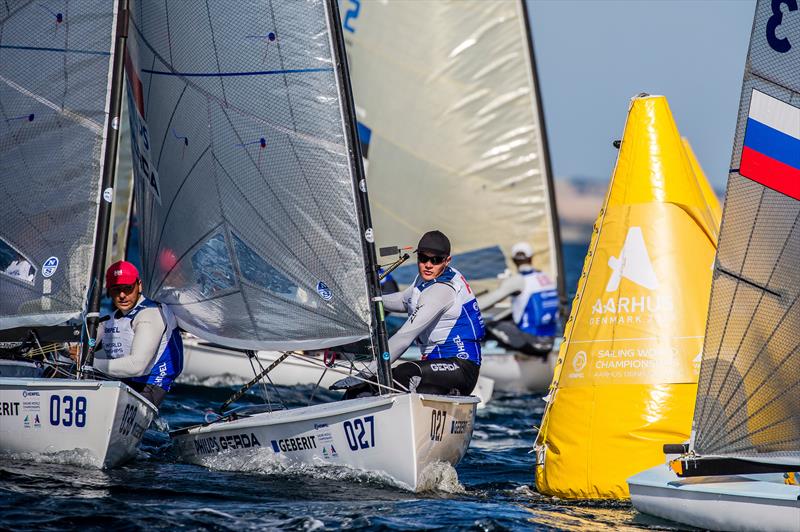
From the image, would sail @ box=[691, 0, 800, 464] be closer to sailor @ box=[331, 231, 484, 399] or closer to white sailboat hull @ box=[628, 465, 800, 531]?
white sailboat hull @ box=[628, 465, 800, 531]

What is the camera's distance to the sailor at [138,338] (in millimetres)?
7441

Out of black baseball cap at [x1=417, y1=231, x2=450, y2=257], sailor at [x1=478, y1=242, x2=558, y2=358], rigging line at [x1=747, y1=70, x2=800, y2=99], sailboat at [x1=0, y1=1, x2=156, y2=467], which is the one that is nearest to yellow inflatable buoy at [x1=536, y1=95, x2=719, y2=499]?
black baseball cap at [x1=417, y1=231, x2=450, y2=257]

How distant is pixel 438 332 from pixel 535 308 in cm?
596

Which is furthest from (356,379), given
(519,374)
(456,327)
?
(519,374)

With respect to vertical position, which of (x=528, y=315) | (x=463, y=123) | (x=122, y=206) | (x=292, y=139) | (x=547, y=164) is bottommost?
(x=528, y=315)

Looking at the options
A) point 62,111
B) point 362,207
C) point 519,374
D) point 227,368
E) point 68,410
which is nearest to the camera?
point 68,410

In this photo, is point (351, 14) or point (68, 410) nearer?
point (68, 410)

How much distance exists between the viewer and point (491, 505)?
6297 mm

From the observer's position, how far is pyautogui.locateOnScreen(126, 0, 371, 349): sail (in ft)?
23.1

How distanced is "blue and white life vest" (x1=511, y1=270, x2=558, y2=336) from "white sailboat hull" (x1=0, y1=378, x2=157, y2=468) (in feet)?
21.6

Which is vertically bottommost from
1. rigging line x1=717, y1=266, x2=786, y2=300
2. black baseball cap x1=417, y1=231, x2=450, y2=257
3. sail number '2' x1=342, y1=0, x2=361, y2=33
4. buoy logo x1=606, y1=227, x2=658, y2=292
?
rigging line x1=717, y1=266, x2=786, y2=300

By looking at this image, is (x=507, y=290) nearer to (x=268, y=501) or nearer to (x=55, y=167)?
(x=55, y=167)

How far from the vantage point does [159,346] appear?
25.0 ft

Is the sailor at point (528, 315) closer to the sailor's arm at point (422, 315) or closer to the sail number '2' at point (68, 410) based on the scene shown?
the sailor's arm at point (422, 315)
